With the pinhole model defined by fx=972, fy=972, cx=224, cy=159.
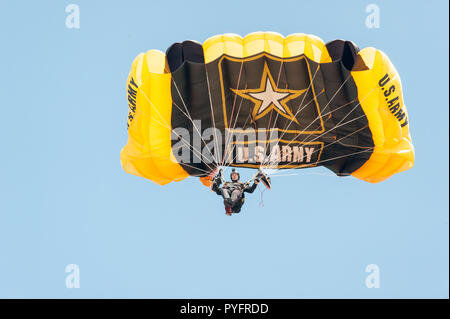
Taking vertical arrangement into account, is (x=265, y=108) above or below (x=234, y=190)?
above

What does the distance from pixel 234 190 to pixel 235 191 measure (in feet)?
0.09

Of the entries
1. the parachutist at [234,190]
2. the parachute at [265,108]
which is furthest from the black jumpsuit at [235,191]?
the parachute at [265,108]

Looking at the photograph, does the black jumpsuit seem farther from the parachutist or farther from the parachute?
the parachute

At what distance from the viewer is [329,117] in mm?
17766

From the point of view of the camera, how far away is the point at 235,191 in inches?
662

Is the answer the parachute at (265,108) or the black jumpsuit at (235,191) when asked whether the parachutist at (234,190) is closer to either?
the black jumpsuit at (235,191)

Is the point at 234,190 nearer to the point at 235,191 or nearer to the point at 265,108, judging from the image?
the point at 235,191

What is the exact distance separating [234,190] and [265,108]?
5.99ft

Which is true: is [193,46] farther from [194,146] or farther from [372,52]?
[372,52]

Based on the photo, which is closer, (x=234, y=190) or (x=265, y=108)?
(x=234, y=190)

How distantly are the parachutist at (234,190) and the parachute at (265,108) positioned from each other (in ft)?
2.21

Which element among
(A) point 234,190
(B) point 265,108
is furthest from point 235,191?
(B) point 265,108

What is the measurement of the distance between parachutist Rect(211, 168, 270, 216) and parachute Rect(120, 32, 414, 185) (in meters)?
0.67

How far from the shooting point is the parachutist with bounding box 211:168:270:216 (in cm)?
1681
